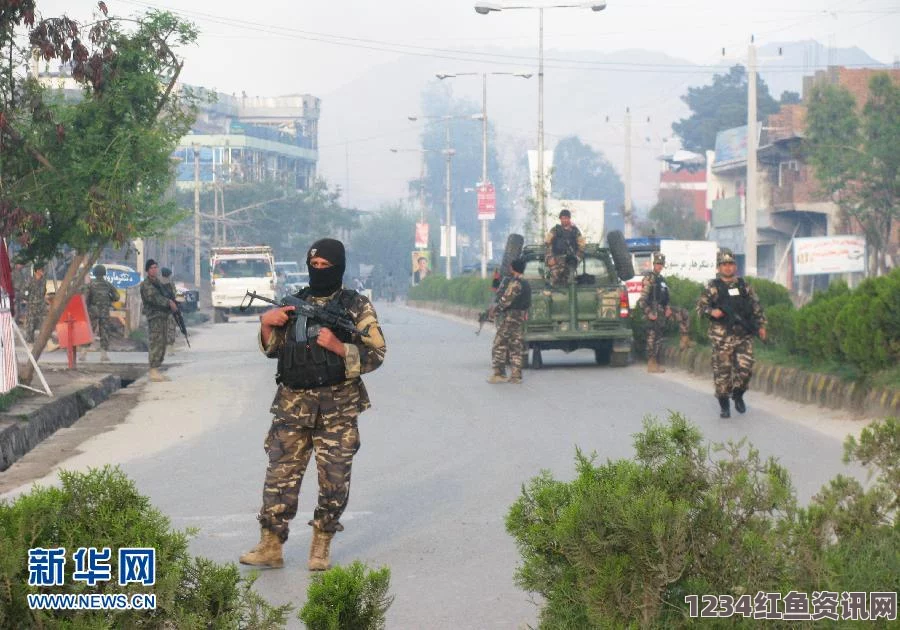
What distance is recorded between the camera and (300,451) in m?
7.67

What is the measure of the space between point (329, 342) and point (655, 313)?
14787 mm

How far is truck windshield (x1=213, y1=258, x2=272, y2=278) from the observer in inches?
1957

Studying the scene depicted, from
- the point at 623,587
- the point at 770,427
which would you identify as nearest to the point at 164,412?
the point at 770,427

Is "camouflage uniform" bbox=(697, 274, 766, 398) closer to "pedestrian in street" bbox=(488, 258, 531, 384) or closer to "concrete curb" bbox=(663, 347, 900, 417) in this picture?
"concrete curb" bbox=(663, 347, 900, 417)

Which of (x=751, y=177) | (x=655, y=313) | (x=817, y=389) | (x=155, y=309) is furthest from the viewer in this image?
(x=751, y=177)

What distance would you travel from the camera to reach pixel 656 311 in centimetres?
2173

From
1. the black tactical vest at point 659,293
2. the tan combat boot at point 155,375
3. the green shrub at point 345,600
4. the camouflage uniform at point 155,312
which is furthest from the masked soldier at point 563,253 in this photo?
the green shrub at point 345,600

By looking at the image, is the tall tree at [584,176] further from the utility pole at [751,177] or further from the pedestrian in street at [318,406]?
the pedestrian in street at [318,406]

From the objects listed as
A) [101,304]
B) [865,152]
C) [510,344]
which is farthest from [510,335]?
[865,152]

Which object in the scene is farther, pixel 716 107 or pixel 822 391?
pixel 716 107

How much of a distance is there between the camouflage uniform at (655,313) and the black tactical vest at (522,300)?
2393 mm

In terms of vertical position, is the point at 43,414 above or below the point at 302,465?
below

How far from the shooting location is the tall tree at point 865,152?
158 feet

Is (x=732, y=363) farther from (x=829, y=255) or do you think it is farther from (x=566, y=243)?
(x=829, y=255)
